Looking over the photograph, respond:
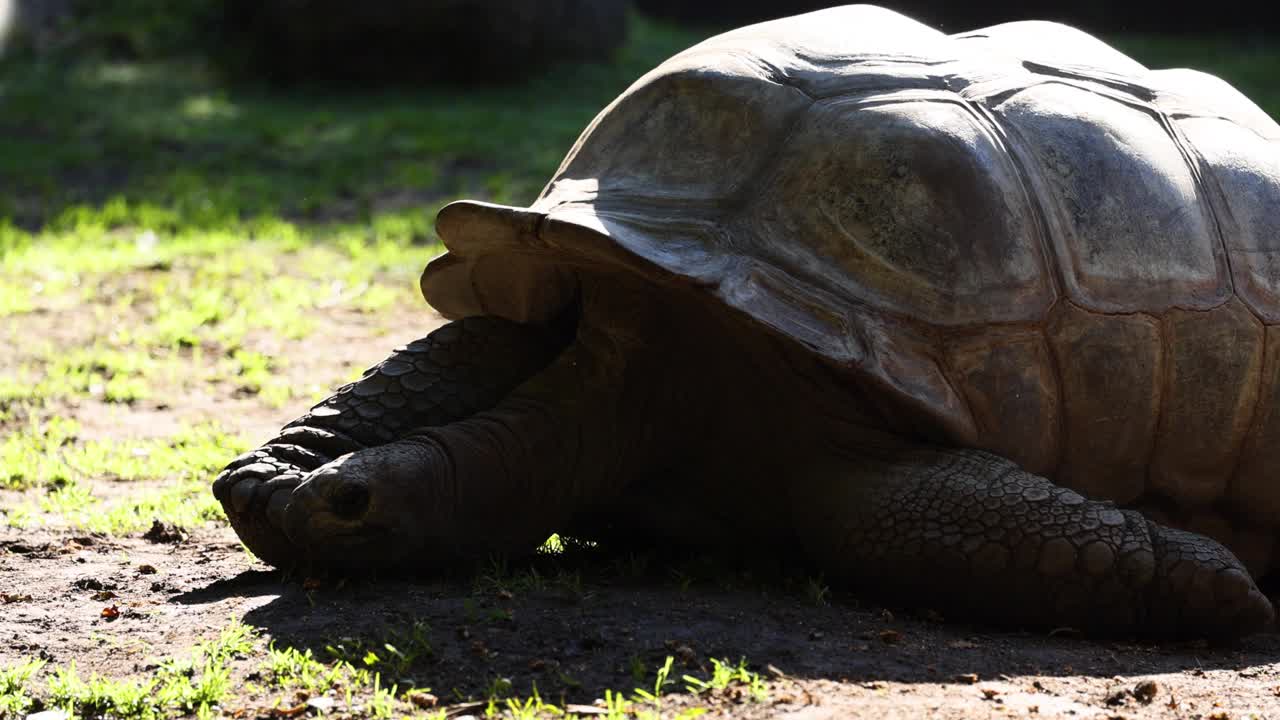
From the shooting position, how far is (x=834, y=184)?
3.25m

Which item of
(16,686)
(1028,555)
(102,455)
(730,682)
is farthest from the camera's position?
(102,455)

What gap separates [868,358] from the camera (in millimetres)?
3096

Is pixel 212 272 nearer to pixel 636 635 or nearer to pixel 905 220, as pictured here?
pixel 905 220

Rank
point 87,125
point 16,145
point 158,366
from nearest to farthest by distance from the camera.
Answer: point 158,366 → point 16,145 → point 87,125

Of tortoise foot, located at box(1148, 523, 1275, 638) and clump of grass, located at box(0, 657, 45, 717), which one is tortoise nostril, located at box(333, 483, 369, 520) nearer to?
clump of grass, located at box(0, 657, 45, 717)

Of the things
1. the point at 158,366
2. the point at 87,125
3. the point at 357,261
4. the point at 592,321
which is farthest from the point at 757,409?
the point at 87,125

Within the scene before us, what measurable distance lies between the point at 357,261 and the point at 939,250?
13.3 ft

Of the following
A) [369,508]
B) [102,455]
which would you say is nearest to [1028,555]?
[369,508]

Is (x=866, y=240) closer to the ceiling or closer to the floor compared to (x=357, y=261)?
closer to the ceiling

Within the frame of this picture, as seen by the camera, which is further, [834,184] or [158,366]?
[158,366]

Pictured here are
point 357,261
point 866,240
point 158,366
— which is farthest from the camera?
point 357,261

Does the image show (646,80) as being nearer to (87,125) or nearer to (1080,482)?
(1080,482)

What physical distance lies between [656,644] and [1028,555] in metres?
0.77

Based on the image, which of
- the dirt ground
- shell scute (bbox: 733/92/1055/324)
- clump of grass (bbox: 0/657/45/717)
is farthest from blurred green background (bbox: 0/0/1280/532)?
shell scute (bbox: 733/92/1055/324)
